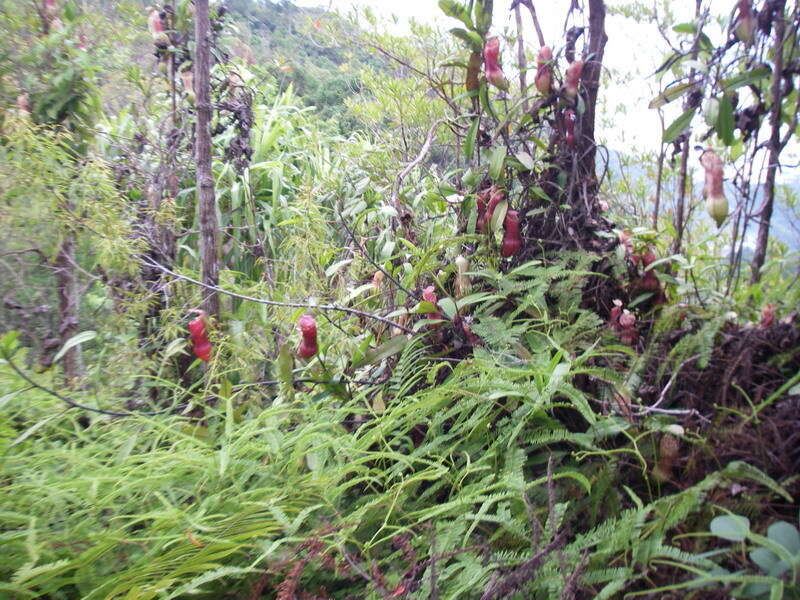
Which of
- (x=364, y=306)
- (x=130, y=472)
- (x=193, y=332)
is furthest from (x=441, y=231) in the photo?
(x=130, y=472)

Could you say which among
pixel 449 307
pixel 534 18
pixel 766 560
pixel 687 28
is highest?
pixel 534 18

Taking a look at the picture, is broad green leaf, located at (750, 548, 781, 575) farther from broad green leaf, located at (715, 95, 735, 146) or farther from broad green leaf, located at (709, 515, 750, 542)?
broad green leaf, located at (715, 95, 735, 146)

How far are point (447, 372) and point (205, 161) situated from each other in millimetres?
1018

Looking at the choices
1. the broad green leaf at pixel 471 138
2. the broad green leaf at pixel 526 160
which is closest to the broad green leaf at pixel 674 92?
the broad green leaf at pixel 526 160

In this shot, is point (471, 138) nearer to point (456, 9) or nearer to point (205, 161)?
point (456, 9)

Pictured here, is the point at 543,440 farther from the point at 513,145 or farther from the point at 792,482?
the point at 513,145

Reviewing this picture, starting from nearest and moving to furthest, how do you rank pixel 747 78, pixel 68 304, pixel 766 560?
pixel 766 560, pixel 747 78, pixel 68 304

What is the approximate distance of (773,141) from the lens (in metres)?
1.27

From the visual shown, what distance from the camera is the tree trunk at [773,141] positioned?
1.22 metres

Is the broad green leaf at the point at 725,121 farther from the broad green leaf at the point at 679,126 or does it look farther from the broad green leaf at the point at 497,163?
the broad green leaf at the point at 497,163

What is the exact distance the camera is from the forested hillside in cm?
81

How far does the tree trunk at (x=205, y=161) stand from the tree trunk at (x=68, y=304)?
20.0 inches

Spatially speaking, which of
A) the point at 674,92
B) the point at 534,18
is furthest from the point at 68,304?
Result: the point at 674,92

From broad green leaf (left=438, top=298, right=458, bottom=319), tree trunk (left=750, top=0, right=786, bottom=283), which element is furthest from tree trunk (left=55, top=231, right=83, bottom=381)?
tree trunk (left=750, top=0, right=786, bottom=283)
